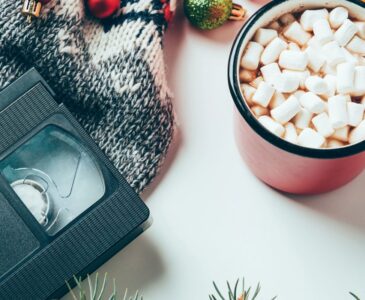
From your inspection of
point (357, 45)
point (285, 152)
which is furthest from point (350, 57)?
point (285, 152)

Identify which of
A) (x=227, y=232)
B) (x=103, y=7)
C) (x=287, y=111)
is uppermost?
(x=103, y=7)

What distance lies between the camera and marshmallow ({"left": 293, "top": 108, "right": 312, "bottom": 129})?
623 mm

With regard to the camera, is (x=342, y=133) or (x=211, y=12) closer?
(x=342, y=133)

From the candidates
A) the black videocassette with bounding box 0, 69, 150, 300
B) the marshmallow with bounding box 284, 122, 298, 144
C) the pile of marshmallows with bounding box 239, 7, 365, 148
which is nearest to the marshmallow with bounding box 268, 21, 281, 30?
the pile of marshmallows with bounding box 239, 7, 365, 148

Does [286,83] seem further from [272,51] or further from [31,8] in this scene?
[31,8]

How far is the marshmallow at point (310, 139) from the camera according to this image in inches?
24.0

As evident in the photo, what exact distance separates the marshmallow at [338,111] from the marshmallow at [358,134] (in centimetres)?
1

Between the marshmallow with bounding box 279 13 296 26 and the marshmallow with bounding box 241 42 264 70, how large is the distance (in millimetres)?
40

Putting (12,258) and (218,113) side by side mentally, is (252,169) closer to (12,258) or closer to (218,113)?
(218,113)

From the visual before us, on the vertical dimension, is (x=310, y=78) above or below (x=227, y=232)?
above

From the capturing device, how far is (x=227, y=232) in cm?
71

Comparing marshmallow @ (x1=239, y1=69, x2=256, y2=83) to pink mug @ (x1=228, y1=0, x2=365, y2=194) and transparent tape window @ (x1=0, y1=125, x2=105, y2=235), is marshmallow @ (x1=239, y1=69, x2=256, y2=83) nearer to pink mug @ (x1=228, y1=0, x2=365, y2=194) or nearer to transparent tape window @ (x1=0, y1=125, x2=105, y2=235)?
pink mug @ (x1=228, y1=0, x2=365, y2=194)

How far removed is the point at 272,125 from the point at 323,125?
0.16 feet

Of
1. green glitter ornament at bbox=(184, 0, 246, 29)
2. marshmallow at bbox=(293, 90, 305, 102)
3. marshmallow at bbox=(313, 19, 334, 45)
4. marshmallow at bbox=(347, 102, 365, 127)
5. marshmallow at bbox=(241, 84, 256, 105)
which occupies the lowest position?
marshmallow at bbox=(347, 102, 365, 127)
